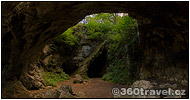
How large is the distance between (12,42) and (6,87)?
2.60 m

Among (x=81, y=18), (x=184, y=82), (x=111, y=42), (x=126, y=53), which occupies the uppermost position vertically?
(x=81, y=18)

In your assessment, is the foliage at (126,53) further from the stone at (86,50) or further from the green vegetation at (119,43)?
the stone at (86,50)

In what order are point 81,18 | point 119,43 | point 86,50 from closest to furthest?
1. point 81,18
2. point 119,43
3. point 86,50

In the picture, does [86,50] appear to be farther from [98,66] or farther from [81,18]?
[81,18]

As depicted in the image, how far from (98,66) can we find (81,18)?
11500 mm

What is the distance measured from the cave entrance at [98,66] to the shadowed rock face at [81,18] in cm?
820

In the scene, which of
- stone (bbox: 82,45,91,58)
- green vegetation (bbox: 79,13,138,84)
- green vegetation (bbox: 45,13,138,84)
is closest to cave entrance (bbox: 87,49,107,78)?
stone (bbox: 82,45,91,58)

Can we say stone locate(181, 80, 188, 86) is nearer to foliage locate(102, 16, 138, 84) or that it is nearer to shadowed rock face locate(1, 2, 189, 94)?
shadowed rock face locate(1, 2, 189, 94)

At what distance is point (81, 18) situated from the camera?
664 cm

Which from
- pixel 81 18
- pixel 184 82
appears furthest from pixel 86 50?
pixel 184 82

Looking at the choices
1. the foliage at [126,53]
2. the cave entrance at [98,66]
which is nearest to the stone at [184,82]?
the foliage at [126,53]

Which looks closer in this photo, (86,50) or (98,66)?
(86,50)

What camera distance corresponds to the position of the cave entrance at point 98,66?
1639 centimetres

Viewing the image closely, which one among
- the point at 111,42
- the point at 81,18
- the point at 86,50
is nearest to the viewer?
the point at 81,18
